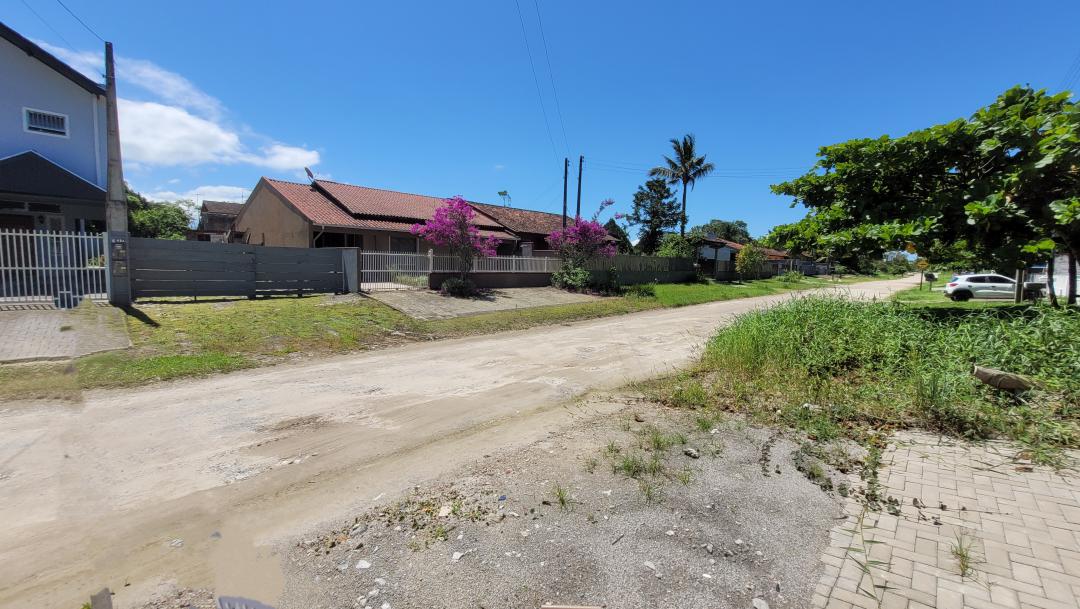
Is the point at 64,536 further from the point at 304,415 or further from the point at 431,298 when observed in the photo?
the point at 431,298

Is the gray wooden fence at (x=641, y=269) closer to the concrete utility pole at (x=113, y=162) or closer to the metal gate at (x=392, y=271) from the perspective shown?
the metal gate at (x=392, y=271)

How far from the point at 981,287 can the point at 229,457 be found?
1118 inches

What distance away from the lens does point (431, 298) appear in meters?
16.6

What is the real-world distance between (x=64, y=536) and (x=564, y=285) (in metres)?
20.6

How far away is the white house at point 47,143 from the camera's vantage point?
16097 mm

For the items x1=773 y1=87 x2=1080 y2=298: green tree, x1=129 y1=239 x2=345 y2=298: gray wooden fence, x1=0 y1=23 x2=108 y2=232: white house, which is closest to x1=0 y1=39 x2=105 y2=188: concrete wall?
x1=0 y1=23 x2=108 y2=232: white house

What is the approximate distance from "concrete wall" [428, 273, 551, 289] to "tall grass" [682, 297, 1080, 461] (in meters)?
12.0

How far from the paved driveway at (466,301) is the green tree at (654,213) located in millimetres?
23632

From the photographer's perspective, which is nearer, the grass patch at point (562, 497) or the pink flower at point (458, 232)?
the grass patch at point (562, 497)

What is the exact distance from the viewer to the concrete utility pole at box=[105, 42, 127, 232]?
440 inches

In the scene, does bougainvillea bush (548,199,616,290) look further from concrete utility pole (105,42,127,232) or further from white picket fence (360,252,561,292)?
concrete utility pole (105,42,127,232)

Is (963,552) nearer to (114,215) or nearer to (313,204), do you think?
(114,215)

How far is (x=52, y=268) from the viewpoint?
426 inches

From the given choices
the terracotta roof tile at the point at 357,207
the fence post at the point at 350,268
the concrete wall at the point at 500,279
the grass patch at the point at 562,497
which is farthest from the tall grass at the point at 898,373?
the terracotta roof tile at the point at 357,207
